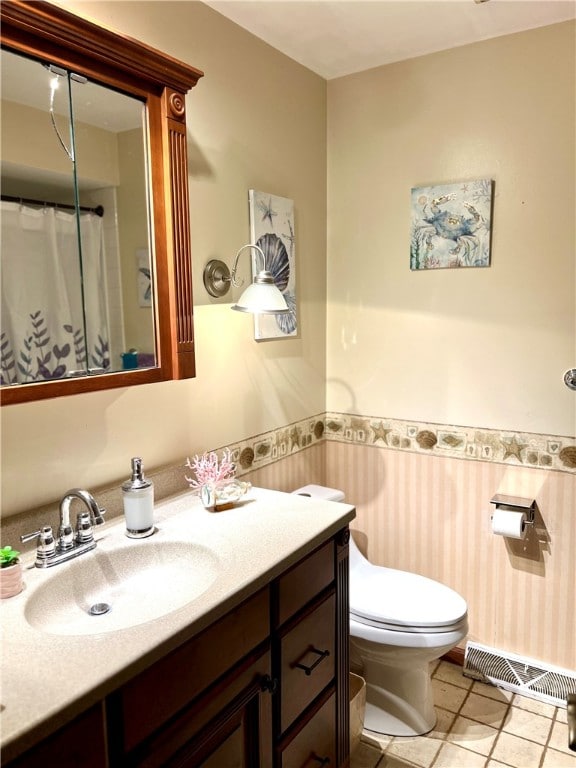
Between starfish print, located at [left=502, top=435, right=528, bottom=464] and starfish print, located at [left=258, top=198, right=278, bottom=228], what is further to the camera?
starfish print, located at [left=502, top=435, right=528, bottom=464]

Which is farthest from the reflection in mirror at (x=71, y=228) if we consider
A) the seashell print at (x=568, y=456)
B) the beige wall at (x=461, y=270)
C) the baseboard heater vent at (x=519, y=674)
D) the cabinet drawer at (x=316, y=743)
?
the baseboard heater vent at (x=519, y=674)

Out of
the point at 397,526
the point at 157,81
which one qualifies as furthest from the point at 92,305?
the point at 397,526

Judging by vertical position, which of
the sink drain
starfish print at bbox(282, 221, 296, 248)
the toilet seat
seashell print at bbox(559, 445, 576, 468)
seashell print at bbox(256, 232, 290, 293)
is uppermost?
starfish print at bbox(282, 221, 296, 248)

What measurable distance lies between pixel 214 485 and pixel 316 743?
0.73 metres

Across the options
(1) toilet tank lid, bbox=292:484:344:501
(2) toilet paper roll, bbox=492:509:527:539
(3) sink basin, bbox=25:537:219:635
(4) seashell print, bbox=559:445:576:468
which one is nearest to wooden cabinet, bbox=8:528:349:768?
(3) sink basin, bbox=25:537:219:635

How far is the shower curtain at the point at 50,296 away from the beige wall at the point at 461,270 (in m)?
1.30

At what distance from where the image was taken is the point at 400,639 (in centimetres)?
185

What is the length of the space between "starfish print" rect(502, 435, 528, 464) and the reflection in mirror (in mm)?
1396

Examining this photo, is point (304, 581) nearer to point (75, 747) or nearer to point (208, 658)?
point (208, 658)

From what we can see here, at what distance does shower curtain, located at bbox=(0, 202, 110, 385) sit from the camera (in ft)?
4.00

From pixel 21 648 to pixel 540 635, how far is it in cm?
193

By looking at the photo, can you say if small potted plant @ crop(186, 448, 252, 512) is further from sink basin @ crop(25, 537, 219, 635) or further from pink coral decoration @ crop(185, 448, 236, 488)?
sink basin @ crop(25, 537, 219, 635)

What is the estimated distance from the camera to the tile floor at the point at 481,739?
1.87m

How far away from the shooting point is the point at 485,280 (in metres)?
2.17
